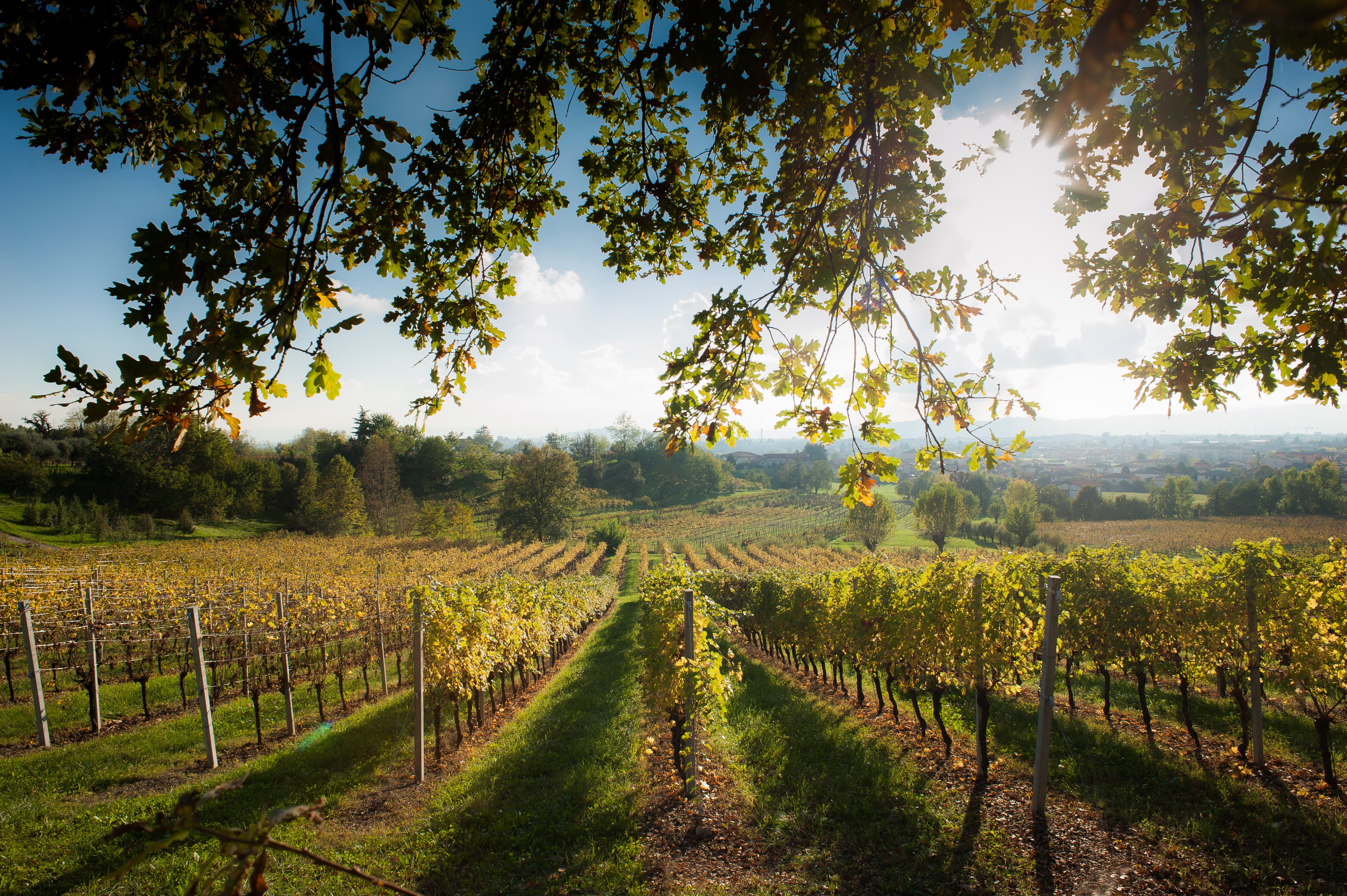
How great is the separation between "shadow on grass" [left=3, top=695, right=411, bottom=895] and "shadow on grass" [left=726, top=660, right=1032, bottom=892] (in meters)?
4.56

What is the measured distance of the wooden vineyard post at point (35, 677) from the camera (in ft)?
23.8

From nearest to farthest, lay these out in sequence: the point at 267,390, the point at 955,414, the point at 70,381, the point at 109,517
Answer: the point at 70,381 → the point at 267,390 → the point at 955,414 → the point at 109,517

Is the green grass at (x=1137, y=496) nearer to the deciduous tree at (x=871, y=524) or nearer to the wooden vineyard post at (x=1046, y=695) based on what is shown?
the deciduous tree at (x=871, y=524)

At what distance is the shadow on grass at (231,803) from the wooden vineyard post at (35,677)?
10.2ft

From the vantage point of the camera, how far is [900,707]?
408 inches

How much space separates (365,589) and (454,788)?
9.56 m

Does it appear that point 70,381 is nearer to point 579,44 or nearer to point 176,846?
point 579,44

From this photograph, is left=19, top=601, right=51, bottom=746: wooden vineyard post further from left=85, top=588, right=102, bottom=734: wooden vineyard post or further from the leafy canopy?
the leafy canopy

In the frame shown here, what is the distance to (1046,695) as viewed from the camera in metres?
5.30

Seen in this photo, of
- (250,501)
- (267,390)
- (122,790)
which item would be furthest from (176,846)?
(250,501)

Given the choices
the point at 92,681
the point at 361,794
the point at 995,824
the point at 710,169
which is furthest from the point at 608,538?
the point at 710,169

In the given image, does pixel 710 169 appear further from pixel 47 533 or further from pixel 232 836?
pixel 47 533

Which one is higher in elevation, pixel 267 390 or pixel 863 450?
pixel 267 390

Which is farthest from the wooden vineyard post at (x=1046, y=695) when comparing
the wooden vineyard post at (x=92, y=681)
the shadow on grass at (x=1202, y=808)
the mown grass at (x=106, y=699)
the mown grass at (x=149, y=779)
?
the wooden vineyard post at (x=92, y=681)
